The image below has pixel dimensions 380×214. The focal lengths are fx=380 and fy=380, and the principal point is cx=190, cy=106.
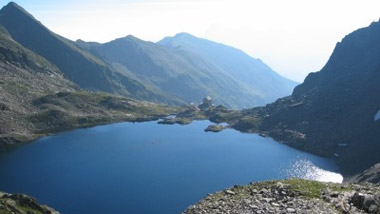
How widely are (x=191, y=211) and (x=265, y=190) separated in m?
9.81

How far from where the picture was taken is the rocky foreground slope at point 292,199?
38.4 m

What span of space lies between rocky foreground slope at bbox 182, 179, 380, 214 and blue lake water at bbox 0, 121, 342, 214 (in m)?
66.9

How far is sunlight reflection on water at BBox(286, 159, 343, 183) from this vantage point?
160 meters

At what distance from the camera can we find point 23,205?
97.3 m

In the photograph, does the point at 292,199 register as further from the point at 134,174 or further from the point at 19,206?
the point at 134,174

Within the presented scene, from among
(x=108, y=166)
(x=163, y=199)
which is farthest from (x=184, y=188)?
(x=108, y=166)

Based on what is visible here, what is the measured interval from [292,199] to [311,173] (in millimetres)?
133465

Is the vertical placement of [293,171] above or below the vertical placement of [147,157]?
above

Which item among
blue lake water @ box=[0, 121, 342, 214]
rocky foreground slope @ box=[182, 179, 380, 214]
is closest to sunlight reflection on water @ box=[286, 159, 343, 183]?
blue lake water @ box=[0, 121, 342, 214]

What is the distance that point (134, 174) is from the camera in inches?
6019

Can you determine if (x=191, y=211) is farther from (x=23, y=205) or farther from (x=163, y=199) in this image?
(x=163, y=199)

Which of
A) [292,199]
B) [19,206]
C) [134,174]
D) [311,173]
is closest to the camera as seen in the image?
[292,199]

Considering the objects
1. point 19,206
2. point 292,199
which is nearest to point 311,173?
point 19,206

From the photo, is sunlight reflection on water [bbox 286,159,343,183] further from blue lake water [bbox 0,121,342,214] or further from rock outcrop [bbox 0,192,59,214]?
rock outcrop [bbox 0,192,59,214]
